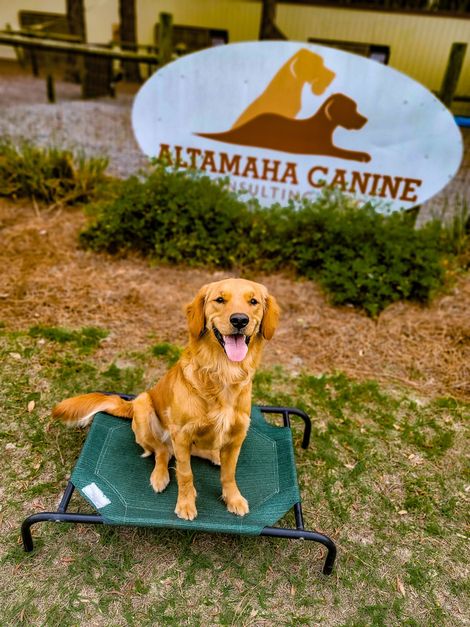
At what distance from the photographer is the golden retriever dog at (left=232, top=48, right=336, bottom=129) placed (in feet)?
17.5

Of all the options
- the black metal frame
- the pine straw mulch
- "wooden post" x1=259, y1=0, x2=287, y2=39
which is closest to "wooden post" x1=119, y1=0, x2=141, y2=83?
"wooden post" x1=259, y1=0, x2=287, y2=39

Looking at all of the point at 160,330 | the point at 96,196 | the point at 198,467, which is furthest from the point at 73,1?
the point at 198,467

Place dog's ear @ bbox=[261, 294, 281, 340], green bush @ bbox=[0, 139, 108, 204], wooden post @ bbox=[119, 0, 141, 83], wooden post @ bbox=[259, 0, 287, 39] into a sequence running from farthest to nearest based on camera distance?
wooden post @ bbox=[119, 0, 141, 83] → wooden post @ bbox=[259, 0, 287, 39] → green bush @ bbox=[0, 139, 108, 204] → dog's ear @ bbox=[261, 294, 281, 340]

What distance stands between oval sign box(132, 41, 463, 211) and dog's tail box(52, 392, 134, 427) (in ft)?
11.6

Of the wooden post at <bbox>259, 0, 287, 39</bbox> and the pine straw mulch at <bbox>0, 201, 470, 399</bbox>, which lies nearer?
the pine straw mulch at <bbox>0, 201, 470, 399</bbox>

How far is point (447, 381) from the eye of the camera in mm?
4184

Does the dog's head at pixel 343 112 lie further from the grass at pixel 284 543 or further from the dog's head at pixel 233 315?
the dog's head at pixel 233 315

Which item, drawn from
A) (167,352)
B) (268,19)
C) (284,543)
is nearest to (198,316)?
(284,543)

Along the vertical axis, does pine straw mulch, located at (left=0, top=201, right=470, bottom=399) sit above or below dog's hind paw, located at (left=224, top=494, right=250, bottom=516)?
below

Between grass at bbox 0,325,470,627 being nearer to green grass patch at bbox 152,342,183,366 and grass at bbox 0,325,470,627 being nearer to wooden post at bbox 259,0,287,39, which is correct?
green grass patch at bbox 152,342,183,366

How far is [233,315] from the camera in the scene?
2109 mm

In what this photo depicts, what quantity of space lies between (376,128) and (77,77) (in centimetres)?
1118

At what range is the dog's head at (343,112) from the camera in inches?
214

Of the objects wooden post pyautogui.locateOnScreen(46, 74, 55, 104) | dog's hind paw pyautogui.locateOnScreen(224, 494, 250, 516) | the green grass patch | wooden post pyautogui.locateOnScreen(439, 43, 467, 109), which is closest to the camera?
dog's hind paw pyautogui.locateOnScreen(224, 494, 250, 516)
